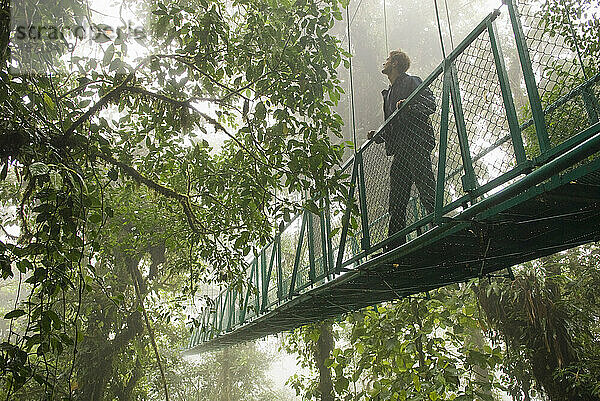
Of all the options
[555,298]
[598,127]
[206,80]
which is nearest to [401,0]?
[555,298]

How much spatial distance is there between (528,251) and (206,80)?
2009 mm

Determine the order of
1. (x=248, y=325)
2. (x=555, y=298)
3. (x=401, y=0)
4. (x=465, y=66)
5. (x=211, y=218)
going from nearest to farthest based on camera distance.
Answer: (x=465, y=66), (x=211, y=218), (x=555, y=298), (x=248, y=325), (x=401, y=0)

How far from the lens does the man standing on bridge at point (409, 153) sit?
93.9 inches

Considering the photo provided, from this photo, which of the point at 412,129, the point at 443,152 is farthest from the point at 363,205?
the point at 443,152

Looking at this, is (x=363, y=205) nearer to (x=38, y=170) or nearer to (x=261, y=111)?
(x=261, y=111)

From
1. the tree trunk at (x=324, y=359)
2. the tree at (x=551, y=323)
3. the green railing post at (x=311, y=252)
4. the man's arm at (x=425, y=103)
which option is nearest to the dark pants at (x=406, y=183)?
the man's arm at (x=425, y=103)

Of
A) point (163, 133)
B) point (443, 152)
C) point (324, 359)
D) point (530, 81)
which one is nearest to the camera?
point (530, 81)

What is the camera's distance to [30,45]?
2268 millimetres

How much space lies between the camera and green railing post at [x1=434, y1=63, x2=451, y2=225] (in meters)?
2.01

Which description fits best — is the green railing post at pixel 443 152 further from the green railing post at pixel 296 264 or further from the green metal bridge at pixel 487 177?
the green railing post at pixel 296 264

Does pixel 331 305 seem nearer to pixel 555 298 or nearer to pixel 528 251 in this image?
pixel 528 251

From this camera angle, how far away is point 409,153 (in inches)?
97.6

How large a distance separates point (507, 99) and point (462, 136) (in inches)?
10.6

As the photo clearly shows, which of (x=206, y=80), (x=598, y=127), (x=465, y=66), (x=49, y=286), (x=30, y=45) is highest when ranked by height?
(x=206, y=80)
